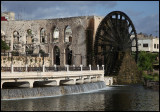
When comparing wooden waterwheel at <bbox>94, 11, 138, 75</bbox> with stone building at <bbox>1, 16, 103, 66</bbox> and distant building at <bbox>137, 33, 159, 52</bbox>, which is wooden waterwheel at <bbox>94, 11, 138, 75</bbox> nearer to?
stone building at <bbox>1, 16, 103, 66</bbox>

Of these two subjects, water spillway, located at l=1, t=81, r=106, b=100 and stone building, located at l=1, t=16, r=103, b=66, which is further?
stone building, located at l=1, t=16, r=103, b=66

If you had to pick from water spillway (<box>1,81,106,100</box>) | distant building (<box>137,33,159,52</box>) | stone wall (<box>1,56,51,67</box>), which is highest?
distant building (<box>137,33,159,52</box>)

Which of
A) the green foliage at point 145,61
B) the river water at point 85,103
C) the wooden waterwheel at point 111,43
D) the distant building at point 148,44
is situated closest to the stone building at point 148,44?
the distant building at point 148,44

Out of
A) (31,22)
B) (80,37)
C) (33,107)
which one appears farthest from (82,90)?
(31,22)

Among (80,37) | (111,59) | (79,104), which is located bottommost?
(79,104)

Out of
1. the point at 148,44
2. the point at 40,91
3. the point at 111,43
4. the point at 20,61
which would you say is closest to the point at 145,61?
Answer: the point at 148,44

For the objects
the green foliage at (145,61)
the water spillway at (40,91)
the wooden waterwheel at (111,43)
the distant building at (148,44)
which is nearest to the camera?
the water spillway at (40,91)

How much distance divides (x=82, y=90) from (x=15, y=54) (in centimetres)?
1693

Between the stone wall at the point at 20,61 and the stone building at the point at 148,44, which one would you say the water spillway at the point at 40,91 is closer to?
the stone wall at the point at 20,61

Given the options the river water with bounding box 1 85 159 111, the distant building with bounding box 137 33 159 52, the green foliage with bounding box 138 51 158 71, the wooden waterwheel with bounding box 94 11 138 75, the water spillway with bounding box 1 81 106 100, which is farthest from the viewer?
the distant building with bounding box 137 33 159 52

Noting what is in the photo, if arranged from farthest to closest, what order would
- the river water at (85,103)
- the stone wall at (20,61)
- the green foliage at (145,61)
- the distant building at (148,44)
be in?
the distant building at (148,44), the green foliage at (145,61), the stone wall at (20,61), the river water at (85,103)

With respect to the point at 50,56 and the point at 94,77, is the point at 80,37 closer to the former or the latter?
the point at 50,56

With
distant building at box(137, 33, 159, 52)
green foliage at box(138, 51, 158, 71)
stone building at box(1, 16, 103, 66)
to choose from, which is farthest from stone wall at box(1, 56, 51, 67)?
distant building at box(137, 33, 159, 52)

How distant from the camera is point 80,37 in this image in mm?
57188
